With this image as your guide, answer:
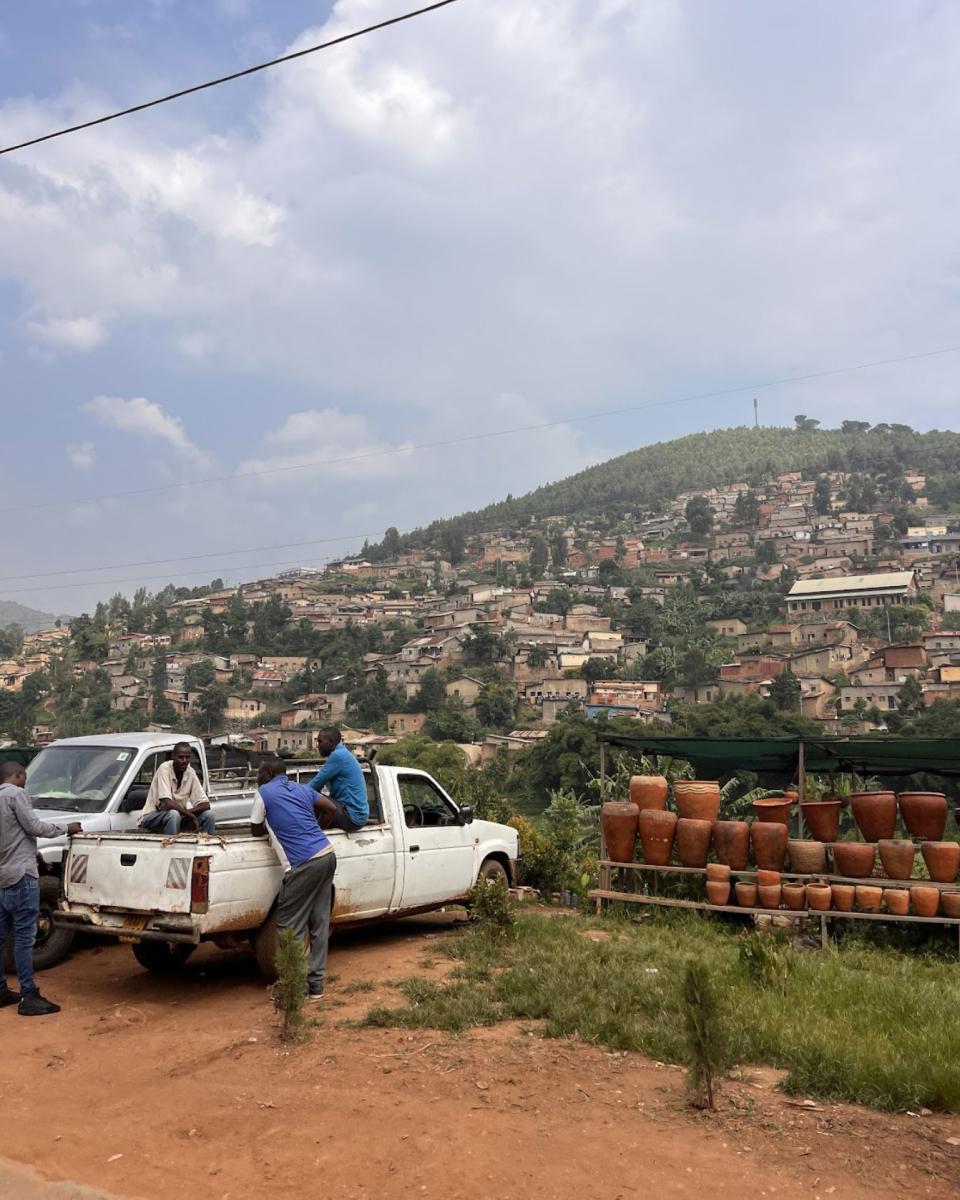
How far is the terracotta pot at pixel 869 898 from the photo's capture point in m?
8.71

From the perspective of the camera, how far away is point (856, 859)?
9.04 metres

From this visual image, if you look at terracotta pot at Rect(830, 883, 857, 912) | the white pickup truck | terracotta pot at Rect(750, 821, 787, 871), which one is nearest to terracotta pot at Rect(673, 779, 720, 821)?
terracotta pot at Rect(750, 821, 787, 871)

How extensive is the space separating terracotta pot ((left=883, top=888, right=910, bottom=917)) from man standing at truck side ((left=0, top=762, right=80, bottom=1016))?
23.1ft

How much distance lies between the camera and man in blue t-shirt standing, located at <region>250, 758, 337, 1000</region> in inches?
245

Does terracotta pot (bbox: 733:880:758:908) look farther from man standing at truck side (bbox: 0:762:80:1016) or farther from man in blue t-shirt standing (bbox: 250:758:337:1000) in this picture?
man standing at truck side (bbox: 0:762:80:1016)

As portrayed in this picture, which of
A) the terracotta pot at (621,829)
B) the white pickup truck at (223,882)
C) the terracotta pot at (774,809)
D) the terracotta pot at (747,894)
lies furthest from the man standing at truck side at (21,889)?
the terracotta pot at (774,809)

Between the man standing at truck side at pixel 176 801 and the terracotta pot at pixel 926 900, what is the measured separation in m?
6.32

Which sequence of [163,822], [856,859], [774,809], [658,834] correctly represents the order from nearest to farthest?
[163,822] < [856,859] < [774,809] < [658,834]

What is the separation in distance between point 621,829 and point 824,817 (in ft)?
6.78

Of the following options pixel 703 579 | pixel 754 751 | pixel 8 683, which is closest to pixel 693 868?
pixel 754 751

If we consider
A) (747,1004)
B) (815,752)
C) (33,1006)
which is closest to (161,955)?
(33,1006)

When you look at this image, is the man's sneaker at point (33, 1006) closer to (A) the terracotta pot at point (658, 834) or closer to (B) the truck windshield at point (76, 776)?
(B) the truck windshield at point (76, 776)

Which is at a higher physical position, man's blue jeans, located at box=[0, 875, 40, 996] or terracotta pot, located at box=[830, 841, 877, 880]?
man's blue jeans, located at box=[0, 875, 40, 996]

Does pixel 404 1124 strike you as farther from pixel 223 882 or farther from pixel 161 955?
pixel 161 955
